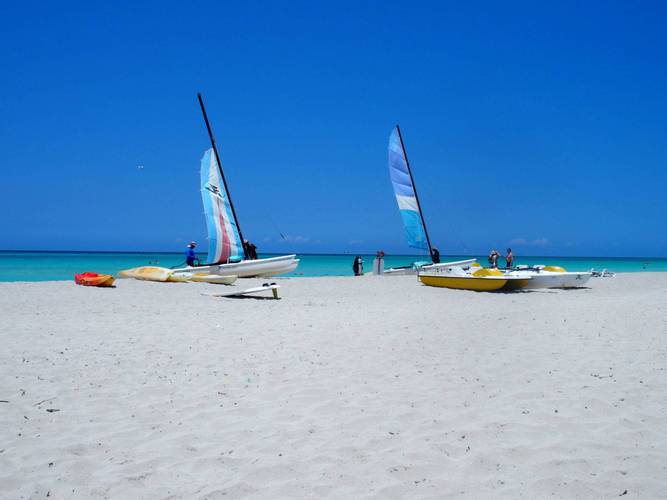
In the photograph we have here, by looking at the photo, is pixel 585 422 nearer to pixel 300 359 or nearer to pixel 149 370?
pixel 300 359

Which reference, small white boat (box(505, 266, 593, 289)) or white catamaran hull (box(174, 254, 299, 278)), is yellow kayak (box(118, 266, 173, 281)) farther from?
small white boat (box(505, 266, 593, 289))

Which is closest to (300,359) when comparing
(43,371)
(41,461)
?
(43,371)

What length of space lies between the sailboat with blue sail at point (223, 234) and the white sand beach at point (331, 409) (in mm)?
13602

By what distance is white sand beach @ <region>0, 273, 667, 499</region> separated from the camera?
3711 mm

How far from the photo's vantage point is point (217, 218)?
2403cm

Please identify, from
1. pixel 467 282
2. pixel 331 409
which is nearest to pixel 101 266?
pixel 467 282

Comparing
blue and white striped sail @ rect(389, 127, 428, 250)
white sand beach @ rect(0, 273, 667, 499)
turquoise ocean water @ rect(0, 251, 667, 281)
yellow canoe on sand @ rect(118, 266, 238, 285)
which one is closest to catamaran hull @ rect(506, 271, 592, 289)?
white sand beach @ rect(0, 273, 667, 499)

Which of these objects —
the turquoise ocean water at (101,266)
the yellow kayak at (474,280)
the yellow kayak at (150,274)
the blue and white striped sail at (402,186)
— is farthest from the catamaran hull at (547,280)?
the turquoise ocean water at (101,266)

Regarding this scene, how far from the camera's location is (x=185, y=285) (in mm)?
19781

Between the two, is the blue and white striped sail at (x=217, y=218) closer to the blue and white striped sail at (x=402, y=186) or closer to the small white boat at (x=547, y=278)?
the blue and white striped sail at (x=402, y=186)

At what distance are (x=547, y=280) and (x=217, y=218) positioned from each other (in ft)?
47.2

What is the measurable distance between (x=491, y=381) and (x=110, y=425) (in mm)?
4132

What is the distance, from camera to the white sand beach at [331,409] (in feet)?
12.2

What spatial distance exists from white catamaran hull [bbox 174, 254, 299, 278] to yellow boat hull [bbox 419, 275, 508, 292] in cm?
651
